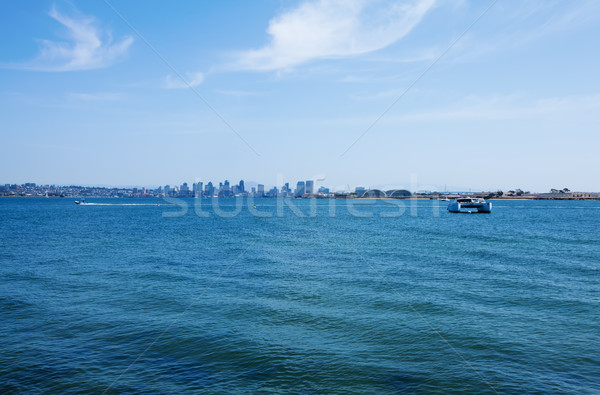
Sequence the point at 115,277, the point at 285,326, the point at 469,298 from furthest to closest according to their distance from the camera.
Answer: the point at 115,277 → the point at 469,298 → the point at 285,326

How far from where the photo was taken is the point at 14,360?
12320 mm

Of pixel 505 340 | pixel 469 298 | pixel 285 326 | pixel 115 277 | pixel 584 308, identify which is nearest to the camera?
pixel 505 340

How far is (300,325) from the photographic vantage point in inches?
620

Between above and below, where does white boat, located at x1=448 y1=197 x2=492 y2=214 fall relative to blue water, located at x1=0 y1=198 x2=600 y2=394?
above

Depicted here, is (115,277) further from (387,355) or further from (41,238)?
(41,238)

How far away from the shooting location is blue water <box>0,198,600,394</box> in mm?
11266

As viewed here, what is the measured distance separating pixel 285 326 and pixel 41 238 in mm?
40966

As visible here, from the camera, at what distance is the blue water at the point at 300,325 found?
11.3m

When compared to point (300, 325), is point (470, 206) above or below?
above

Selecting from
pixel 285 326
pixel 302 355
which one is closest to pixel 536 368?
pixel 302 355

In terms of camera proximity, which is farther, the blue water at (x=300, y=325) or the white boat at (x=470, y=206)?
the white boat at (x=470, y=206)

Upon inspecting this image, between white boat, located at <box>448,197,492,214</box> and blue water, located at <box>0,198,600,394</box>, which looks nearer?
blue water, located at <box>0,198,600,394</box>

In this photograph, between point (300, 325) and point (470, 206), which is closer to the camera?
point (300, 325)

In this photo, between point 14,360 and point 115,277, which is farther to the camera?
point 115,277
